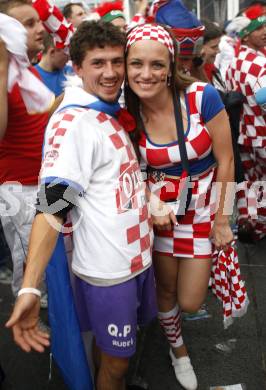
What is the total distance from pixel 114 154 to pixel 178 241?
602 millimetres

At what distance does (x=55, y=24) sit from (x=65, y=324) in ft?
6.57

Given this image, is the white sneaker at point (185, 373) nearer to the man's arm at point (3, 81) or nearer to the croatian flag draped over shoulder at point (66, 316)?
the croatian flag draped over shoulder at point (66, 316)

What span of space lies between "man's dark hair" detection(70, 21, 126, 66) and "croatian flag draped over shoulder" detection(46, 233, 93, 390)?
706 millimetres

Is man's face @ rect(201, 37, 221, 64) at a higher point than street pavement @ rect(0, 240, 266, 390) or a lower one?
higher

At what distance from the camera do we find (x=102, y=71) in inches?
60.0

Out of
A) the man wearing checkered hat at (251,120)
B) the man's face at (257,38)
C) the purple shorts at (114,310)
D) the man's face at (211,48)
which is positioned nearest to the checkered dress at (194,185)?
the purple shorts at (114,310)

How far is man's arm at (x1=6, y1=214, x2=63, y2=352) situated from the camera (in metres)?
1.21

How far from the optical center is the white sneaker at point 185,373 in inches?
79.2

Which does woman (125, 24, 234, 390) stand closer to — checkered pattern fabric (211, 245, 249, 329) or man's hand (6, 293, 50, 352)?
checkered pattern fabric (211, 245, 249, 329)

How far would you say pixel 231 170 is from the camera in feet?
6.07

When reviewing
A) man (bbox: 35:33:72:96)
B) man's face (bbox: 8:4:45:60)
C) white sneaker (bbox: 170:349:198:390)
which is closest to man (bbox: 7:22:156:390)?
white sneaker (bbox: 170:349:198:390)

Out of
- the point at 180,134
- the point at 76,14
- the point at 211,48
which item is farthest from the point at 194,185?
the point at 76,14

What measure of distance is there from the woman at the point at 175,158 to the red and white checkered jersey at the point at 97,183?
199 mm

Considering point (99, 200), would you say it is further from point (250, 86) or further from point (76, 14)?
point (76, 14)
